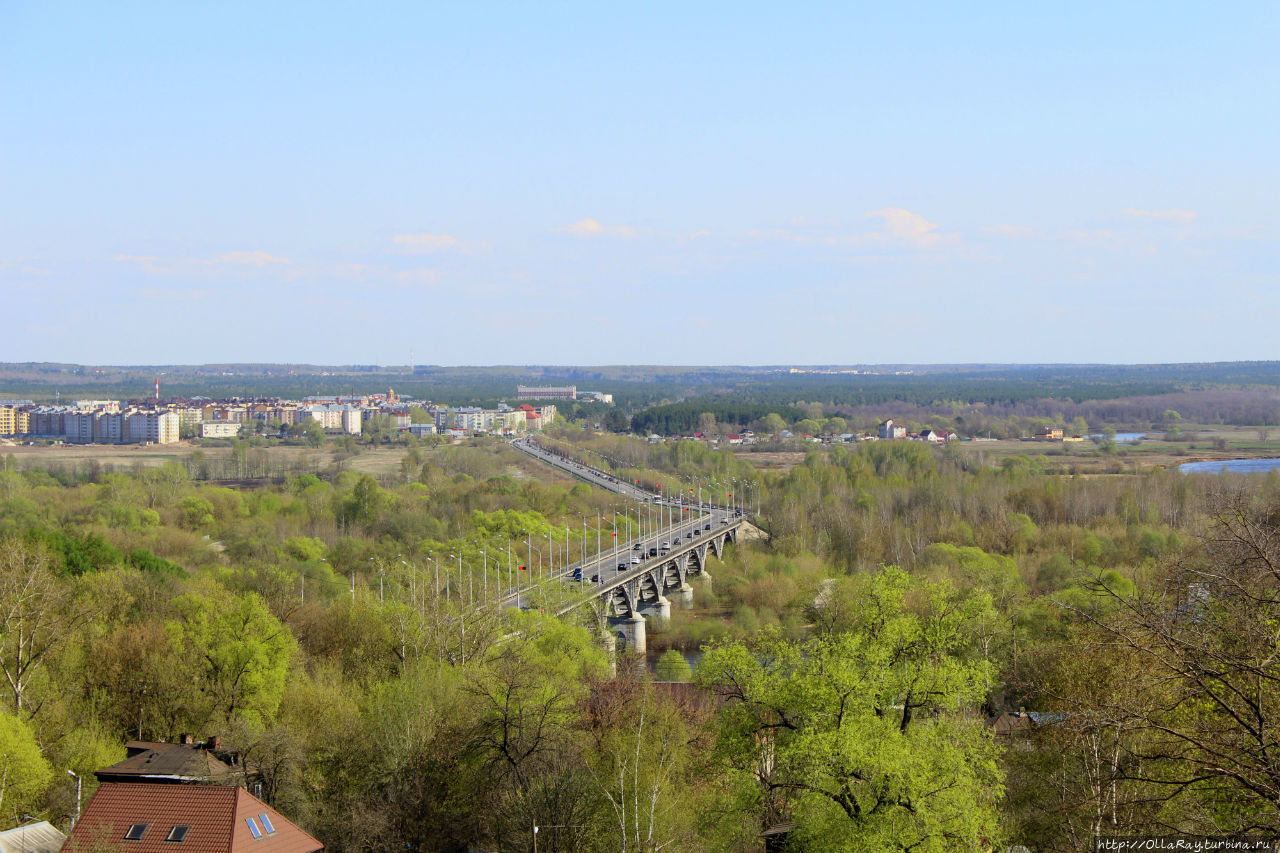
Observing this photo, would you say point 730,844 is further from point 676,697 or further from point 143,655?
point 143,655

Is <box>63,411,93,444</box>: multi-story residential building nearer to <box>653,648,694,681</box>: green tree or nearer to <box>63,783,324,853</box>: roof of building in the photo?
<box>653,648,694,681</box>: green tree

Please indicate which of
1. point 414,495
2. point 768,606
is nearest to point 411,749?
point 768,606

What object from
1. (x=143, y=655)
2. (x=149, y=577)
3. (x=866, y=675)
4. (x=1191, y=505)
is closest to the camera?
(x=866, y=675)

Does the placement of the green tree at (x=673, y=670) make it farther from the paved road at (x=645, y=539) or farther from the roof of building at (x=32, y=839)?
the roof of building at (x=32, y=839)

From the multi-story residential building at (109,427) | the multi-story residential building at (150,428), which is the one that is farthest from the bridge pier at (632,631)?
the multi-story residential building at (109,427)

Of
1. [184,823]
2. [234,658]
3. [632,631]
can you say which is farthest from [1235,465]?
[184,823]

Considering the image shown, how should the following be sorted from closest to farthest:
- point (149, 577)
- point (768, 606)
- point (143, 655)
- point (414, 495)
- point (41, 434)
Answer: point (143, 655) → point (149, 577) → point (768, 606) → point (414, 495) → point (41, 434)

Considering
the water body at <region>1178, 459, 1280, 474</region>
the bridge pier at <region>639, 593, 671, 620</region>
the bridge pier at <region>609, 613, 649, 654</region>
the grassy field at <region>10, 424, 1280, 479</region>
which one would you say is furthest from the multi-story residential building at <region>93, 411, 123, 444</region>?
the water body at <region>1178, 459, 1280, 474</region>
